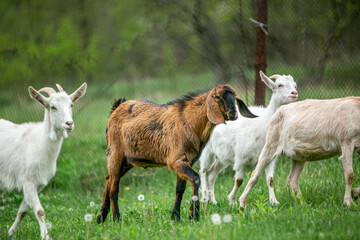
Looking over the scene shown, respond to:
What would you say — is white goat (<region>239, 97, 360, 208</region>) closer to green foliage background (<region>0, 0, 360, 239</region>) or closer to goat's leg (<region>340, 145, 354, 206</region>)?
goat's leg (<region>340, 145, 354, 206</region>)

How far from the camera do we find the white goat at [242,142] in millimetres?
6796

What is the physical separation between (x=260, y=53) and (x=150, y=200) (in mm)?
3657

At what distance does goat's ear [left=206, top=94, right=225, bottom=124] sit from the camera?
16.7 ft

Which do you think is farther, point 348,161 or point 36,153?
point 36,153

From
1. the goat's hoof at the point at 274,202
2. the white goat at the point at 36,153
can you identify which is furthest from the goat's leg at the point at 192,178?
the white goat at the point at 36,153

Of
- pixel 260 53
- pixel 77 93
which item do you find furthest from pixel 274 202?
pixel 260 53

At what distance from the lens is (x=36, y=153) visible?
6.28 metres

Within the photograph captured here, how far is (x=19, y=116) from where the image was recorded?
10930 millimetres

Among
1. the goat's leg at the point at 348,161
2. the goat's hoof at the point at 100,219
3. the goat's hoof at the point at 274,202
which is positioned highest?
the goat's leg at the point at 348,161

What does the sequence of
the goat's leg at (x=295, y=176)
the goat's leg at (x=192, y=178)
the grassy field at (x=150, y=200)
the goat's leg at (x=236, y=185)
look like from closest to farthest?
the grassy field at (x=150, y=200), the goat's leg at (x=192, y=178), the goat's leg at (x=295, y=176), the goat's leg at (x=236, y=185)

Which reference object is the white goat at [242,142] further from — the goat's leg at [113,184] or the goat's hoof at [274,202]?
the goat's leg at [113,184]

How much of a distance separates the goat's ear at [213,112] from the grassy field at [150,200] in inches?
45.7

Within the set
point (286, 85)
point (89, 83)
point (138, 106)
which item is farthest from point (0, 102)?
point (286, 85)

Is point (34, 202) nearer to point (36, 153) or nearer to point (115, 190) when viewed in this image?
point (36, 153)
